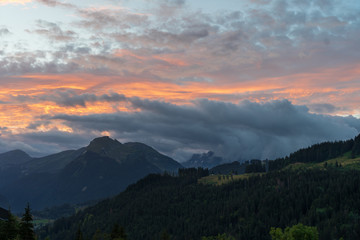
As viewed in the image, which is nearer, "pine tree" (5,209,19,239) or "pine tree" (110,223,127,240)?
"pine tree" (5,209,19,239)

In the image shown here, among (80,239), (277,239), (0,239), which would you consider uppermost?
(0,239)

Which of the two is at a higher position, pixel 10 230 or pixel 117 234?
→ pixel 10 230

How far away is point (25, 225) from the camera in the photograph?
304 feet

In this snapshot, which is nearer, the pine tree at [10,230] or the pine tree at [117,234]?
the pine tree at [10,230]

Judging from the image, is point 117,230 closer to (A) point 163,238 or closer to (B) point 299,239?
(A) point 163,238

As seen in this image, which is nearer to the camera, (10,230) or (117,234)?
(10,230)

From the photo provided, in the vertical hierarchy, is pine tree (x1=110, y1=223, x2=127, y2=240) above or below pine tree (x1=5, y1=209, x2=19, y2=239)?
below

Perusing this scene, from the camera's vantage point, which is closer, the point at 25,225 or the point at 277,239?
the point at 25,225

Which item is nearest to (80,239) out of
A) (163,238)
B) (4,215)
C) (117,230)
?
(117,230)

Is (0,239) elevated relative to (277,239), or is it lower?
elevated

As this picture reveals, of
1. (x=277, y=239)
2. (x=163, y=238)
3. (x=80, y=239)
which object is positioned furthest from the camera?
(x=277, y=239)

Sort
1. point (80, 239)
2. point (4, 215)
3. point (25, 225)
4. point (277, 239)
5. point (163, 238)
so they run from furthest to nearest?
point (4, 215), point (277, 239), point (163, 238), point (80, 239), point (25, 225)

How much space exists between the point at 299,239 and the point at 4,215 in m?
141

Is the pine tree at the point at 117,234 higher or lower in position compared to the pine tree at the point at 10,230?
lower
